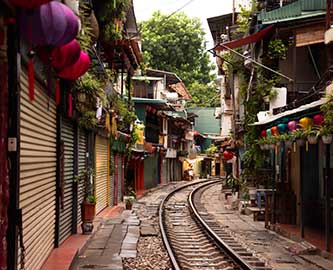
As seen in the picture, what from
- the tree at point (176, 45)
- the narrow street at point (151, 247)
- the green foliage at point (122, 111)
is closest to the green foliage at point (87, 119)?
the narrow street at point (151, 247)

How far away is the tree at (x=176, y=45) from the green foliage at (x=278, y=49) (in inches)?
1581

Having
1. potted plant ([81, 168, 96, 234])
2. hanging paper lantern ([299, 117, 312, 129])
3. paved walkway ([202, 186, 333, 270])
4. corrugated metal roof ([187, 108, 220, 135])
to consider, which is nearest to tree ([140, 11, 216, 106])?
corrugated metal roof ([187, 108, 220, 135])

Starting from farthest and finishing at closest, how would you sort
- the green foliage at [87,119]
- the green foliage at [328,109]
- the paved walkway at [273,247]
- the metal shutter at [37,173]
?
the green foliage at [87,119], the paved walkway at [273,247], the green foliage at [328,109], the metal shutter at [37,173]

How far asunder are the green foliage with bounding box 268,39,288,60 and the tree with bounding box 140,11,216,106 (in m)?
40.2

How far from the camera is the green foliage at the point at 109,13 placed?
51.2 ft

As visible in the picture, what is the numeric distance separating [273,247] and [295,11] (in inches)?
356

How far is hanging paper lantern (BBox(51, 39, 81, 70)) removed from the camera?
7831mm

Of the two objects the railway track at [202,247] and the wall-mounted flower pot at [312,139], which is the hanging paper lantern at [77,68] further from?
the wall-mounted flower pot at [312,139]

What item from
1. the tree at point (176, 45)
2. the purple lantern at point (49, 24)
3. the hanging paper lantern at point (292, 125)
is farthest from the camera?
the tree at point (176, 45)

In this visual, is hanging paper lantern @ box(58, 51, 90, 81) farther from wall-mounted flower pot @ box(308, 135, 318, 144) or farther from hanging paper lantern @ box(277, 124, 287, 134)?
hanging paper lantern @ box(277, 124, 287, 134)

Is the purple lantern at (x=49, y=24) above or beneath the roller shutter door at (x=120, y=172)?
above

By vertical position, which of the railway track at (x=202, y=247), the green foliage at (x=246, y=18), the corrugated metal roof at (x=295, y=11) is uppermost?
the green foliage at (x=246, y=18)

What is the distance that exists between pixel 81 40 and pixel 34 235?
12.4 feet

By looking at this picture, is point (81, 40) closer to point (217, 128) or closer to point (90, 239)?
point (90, 239)
